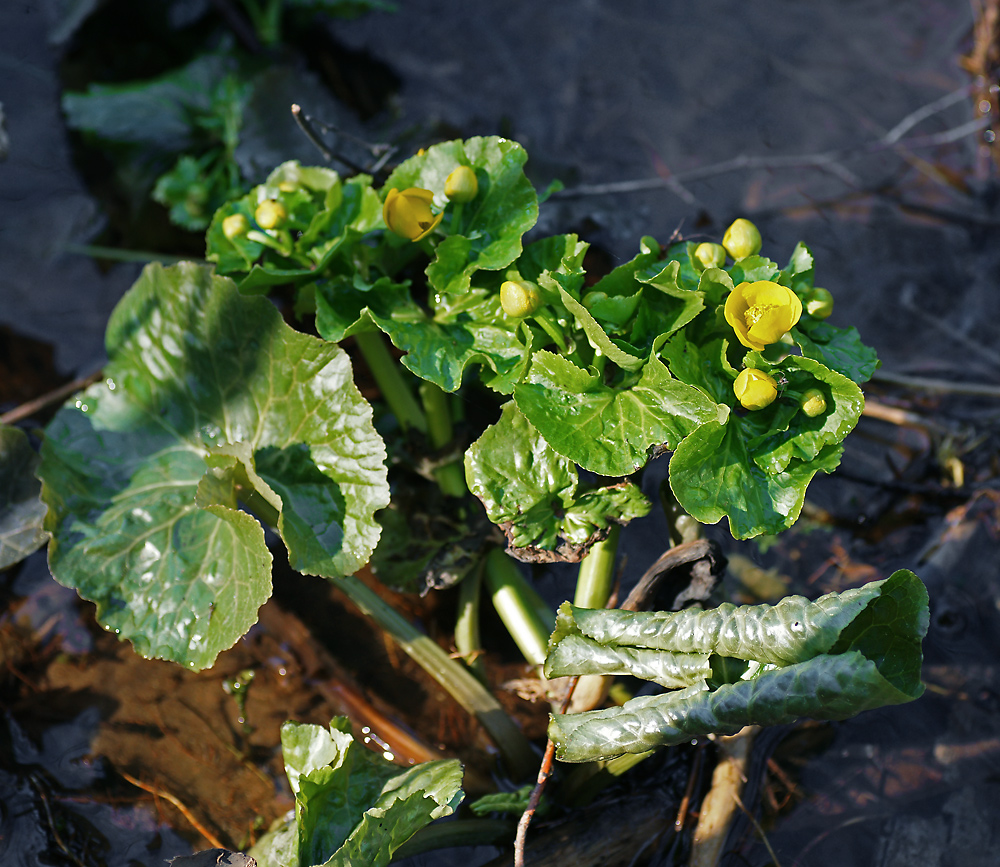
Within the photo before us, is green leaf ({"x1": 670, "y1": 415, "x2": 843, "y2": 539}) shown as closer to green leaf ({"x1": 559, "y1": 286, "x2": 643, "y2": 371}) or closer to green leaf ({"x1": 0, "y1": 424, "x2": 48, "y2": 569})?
green leaf ({"x1": 559, "y1": 286, "x2": 643, "y2": 371})

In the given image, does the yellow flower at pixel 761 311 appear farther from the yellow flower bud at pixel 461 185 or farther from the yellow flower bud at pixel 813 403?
the yellow flower bud at pixel 461 185

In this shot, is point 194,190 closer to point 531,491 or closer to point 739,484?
point 531,491

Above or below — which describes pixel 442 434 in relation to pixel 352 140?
below

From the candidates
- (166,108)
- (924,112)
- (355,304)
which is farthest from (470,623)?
(924,112)

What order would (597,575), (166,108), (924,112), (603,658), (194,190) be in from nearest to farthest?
(603,658), (597,575), (194,190), (166,108), (924,112)

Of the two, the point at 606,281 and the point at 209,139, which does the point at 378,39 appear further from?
the point at 606,281

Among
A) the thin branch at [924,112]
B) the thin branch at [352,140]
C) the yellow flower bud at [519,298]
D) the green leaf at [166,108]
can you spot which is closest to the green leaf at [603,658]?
the yellow flower bud at [519,298]

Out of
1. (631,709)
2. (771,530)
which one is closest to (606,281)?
(771,530)
